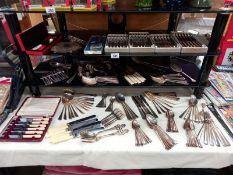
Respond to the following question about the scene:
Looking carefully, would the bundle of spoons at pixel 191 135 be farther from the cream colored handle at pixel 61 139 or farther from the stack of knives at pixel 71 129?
the cream colored handle at pixel 61 139

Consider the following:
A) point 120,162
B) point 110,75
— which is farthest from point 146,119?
point 110,75

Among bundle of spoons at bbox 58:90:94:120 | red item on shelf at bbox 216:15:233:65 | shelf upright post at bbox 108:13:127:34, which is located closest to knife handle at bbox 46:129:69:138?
bundle of spoons at bbox 58:90:94:120

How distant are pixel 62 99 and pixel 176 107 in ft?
2.23

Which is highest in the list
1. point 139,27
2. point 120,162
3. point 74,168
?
point 139,27

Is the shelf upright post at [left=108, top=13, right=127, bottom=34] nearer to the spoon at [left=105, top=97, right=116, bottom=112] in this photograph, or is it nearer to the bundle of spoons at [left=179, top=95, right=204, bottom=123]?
the spoon at [left=105, top=97, right=116, bottom=112]

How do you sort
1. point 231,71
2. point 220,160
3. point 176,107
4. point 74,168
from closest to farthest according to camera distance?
point 220,160 → point 74,168 → point 176,107 → point 231,71

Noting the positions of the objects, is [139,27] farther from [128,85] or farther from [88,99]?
[88,99]

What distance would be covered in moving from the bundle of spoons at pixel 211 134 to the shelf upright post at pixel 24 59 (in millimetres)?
958

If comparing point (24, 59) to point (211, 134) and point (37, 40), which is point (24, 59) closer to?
point (37, 40)

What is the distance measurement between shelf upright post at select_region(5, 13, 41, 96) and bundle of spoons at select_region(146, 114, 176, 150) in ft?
2.27

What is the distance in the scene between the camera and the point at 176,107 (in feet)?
3.68

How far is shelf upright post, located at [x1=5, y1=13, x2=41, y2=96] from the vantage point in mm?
923

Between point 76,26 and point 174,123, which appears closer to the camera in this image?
point 174,123

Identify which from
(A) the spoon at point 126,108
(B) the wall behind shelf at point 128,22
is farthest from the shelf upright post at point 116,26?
(A) the spoon at point 126,108
